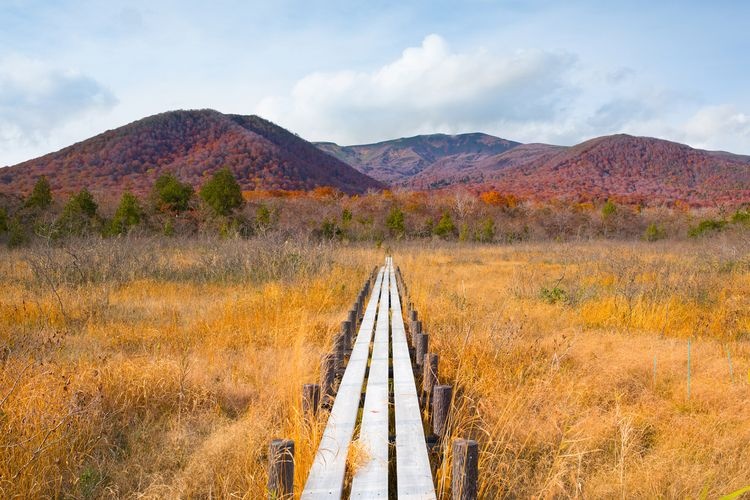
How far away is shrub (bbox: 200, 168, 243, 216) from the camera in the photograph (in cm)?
2998

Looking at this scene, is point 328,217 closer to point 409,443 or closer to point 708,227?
point 708,227

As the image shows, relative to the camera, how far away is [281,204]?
47.6 meters

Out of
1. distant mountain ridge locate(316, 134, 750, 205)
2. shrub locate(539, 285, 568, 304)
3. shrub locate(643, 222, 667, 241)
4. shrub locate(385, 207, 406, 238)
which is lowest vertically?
shrub locate(539, 285, 568, 304)

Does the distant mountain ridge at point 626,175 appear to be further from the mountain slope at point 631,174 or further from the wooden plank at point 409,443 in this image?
the wooden plank at point 409,443

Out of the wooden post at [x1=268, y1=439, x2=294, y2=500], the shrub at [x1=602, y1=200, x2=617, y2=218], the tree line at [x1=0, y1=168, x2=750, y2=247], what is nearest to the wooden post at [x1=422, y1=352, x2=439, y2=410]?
the wooden post at [x1=268, y1=439, x2=294, y2=500]

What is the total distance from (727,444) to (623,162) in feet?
368

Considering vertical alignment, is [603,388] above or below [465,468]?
below

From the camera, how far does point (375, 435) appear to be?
3072 millimetres

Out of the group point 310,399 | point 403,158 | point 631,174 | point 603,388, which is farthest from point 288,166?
point 403,158

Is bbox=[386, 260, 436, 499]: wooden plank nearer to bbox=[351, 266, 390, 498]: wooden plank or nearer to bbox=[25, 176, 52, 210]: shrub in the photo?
bbox=[351, 266, 390, 498]: wooden plank

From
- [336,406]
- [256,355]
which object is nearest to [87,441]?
[336,406]

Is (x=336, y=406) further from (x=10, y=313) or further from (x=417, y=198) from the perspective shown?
(x=417, y=198)

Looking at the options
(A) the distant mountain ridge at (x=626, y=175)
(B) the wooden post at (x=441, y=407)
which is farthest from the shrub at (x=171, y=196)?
(A) the distant mountain ridge at (x=626, y=175)

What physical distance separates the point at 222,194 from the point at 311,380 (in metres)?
28.4
